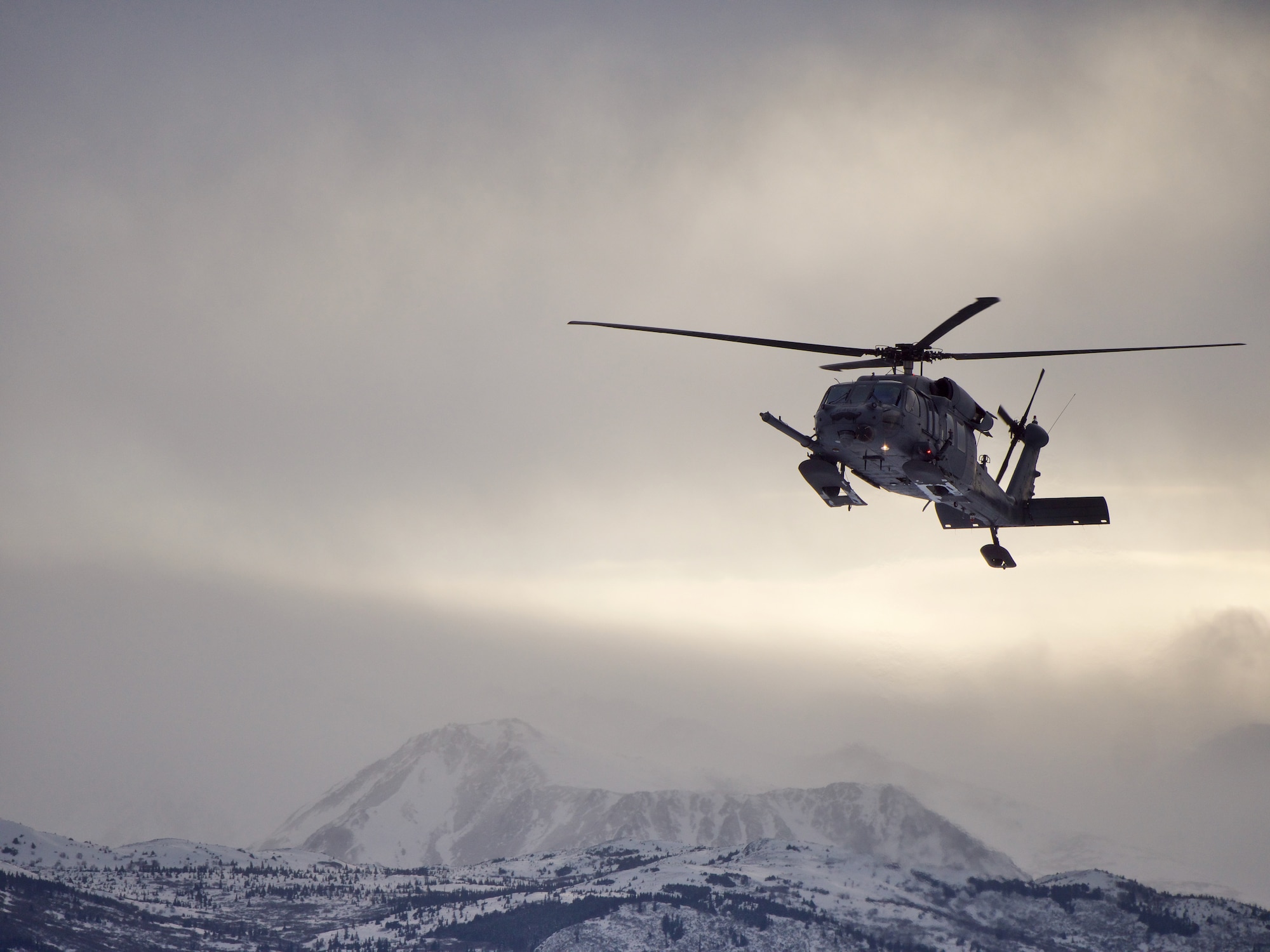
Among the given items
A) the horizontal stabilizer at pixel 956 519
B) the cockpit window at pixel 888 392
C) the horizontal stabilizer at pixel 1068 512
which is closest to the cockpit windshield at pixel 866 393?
the cockpit window at pixel 888 392

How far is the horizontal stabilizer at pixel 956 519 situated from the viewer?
190 feet

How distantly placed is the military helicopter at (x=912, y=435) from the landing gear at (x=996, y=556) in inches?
2.7

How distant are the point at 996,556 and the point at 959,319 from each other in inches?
661

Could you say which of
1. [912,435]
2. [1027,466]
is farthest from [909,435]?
[1027,466]

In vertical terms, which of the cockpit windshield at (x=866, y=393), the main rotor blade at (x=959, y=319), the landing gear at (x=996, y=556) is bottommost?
the landing gear at (x=996, y=556)

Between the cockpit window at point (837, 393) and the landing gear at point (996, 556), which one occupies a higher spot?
the cockpit window at point (837, 393)

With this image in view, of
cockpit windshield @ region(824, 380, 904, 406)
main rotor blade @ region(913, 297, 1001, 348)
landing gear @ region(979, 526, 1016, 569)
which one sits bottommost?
landing gear @ region(979, 526, 1016, 569)

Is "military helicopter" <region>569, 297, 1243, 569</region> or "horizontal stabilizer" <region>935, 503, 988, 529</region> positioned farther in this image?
"horizontal stabilizer" <region>935, 503, 988, 529</region>

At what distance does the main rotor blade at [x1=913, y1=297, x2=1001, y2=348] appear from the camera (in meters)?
46.0

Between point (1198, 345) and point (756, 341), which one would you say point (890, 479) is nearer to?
point (756, 341)

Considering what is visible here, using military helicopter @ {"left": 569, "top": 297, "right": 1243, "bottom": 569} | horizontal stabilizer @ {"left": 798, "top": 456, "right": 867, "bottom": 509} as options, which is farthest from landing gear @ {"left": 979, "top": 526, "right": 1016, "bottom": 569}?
horizontal stabilizer @ {"left": 798, "top": 456, "right": 867, "bottom": 509}

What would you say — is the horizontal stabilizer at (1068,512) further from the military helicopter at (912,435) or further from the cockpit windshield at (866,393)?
the cockpit windshield at (866,393)

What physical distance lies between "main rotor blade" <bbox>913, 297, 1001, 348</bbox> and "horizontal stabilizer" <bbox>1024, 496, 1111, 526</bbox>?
13.6m

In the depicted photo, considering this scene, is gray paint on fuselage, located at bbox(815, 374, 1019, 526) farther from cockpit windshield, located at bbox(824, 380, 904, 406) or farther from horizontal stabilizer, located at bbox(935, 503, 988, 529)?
horizontal stabilizer, located at bbox(935, 503, 988, 529)
